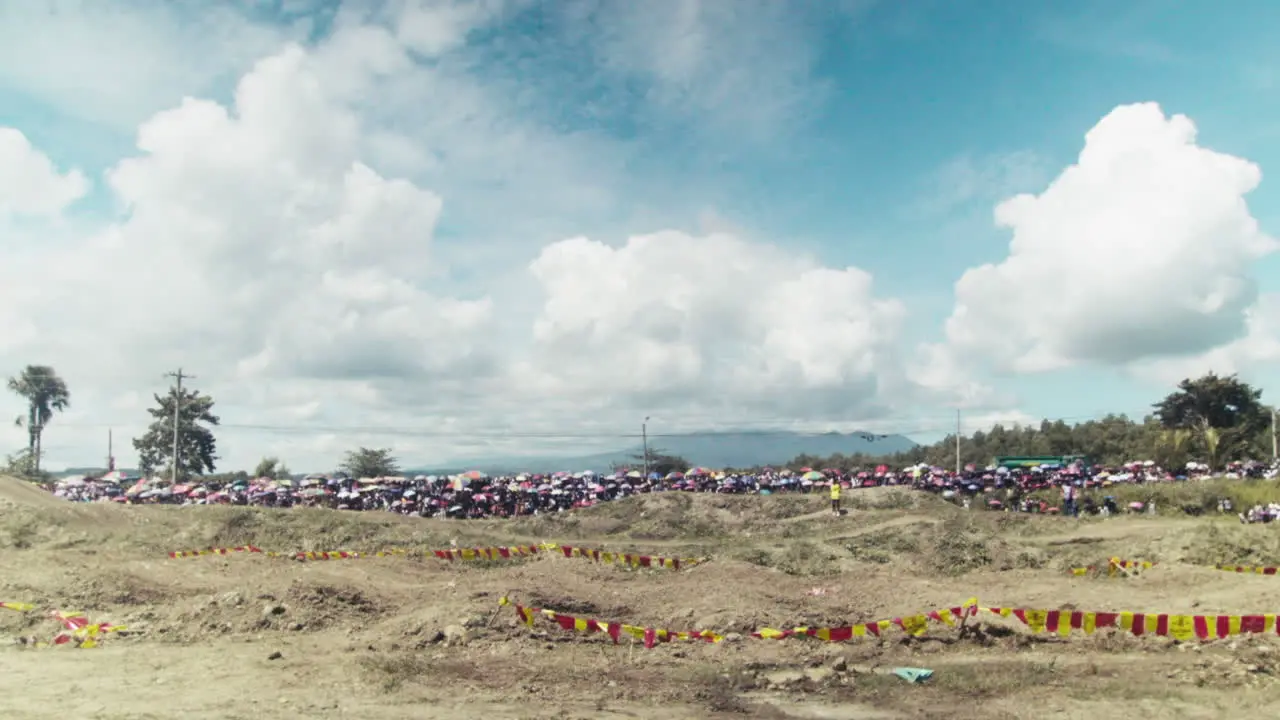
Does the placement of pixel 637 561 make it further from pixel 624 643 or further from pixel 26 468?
pixel 26 468

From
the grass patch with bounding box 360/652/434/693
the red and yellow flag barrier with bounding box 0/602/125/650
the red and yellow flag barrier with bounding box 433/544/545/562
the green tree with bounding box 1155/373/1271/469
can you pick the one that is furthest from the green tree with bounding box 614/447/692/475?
the grass patch with bounding box 360/652/434/693

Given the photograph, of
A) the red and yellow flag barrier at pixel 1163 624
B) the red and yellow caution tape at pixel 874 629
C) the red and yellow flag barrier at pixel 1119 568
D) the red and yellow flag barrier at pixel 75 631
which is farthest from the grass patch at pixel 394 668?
the red and yellow flag barrier at pixel 1119 568

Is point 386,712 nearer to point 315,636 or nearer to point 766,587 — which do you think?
point 315,636

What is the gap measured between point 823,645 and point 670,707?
164 inches

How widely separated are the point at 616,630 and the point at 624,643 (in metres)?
0.26

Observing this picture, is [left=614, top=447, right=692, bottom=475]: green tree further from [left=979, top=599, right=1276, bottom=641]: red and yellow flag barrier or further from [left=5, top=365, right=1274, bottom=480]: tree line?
[left=979, top=599, right=1276, bottom=641]: red and yellow flag barrier

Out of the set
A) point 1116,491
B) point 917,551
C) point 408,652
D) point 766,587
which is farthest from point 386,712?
point 1116,491

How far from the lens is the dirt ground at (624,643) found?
10.7 metres

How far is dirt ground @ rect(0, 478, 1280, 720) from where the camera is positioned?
1070cm

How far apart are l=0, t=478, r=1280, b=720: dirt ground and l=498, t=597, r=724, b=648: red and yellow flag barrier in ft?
0.55

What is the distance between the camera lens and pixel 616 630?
14.1 m

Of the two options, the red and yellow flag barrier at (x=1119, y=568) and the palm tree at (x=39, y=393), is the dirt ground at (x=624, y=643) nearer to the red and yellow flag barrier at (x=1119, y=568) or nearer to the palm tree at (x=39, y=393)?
the red and yellow flag barrier at (x=1119, y=568)

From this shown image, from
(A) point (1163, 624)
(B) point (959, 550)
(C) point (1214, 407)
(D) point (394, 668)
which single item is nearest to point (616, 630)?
(D) point (394, 668)

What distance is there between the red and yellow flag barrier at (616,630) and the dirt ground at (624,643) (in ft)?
0.55
